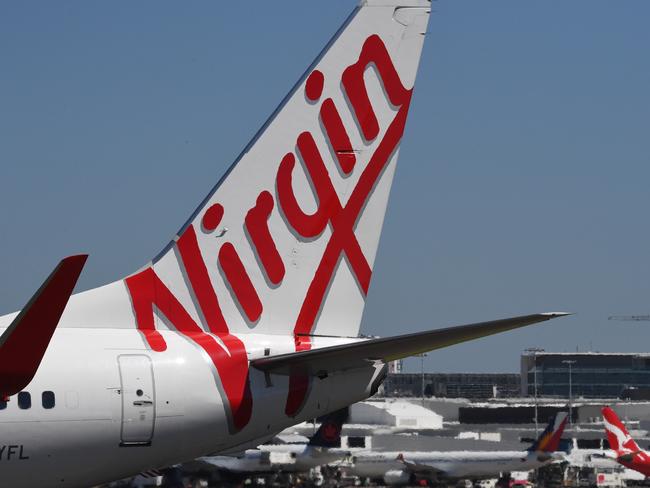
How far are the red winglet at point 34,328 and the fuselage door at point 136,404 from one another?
1.55 m

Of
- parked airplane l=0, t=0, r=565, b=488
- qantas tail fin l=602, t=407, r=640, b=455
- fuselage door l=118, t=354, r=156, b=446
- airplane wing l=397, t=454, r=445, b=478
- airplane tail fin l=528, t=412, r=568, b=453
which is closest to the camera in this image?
parked airplane l=0, t=0, r=565, b=488

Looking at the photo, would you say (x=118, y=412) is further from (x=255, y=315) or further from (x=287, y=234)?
(x=287, y=234)

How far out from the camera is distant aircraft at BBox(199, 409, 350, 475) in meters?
65.5

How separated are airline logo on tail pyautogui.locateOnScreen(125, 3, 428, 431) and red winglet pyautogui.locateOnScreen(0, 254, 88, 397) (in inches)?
95.7

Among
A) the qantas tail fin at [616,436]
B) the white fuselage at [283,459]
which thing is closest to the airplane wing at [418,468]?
the white fuselage at [283,459]

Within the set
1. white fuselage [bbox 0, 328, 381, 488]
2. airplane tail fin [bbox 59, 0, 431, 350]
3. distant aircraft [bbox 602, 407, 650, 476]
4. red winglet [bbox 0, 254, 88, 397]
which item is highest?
airplane tail fin [bbox 59, 0, 431, 350]

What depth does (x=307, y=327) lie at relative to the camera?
650 inches

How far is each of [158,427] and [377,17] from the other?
6.23 meters

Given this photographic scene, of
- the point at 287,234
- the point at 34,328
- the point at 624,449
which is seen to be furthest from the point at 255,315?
the point at 624,449

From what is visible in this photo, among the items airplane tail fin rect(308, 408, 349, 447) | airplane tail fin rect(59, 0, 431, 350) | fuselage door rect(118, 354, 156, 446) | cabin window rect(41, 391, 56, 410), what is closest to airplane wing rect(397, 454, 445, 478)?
airplane tail fin rect(308, 408, 349, 447)

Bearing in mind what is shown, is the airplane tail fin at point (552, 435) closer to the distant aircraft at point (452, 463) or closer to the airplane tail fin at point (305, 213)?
the distant aircraft at point (452, 463)

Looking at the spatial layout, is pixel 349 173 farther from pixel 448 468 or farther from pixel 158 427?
pixel 448 468

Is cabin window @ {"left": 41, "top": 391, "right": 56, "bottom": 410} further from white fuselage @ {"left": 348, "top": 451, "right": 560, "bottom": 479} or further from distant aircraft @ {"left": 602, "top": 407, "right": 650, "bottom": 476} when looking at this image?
distant aircraft @ {"left": 602, "top": 407, "right": 650, "bottom": 476}

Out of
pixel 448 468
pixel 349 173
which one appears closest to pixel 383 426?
pixel 448 468
